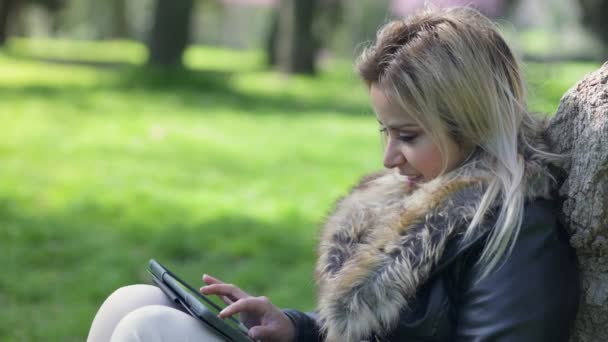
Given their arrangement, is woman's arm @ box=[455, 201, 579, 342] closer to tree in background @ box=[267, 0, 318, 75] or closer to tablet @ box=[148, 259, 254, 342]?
tablet @ box=[148, 259, 254, 342]

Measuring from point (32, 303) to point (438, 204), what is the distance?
2743mm

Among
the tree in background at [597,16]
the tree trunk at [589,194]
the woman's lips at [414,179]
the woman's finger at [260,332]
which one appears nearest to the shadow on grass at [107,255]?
the woman's finger at [260,332]

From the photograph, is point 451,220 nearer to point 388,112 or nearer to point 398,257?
point 398,257

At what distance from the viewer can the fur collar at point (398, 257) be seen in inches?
72.1

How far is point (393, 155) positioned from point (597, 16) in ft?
44.9

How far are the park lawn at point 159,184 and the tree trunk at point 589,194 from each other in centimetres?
19

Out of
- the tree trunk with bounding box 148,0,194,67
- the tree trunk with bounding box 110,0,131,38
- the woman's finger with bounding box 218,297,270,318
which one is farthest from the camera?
the tree trunk with bounding box 110,0,131,38

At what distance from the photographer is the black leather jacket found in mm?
1748

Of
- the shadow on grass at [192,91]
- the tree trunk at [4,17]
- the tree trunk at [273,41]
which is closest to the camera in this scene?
the shadow on grass at [192,91]

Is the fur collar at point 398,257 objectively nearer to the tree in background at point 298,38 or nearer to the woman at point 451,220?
the woman at point 451,220

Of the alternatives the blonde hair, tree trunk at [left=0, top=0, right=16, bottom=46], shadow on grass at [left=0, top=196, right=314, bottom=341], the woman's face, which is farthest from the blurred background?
tree trunk at [left=0, top=0, right=16, bottom=46]

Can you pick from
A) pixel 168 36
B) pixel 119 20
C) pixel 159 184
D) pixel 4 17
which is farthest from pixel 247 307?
pixel 4 17

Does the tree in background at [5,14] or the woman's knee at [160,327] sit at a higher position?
the woman's knee at [160,327]

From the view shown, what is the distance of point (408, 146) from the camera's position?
6.58 ft
